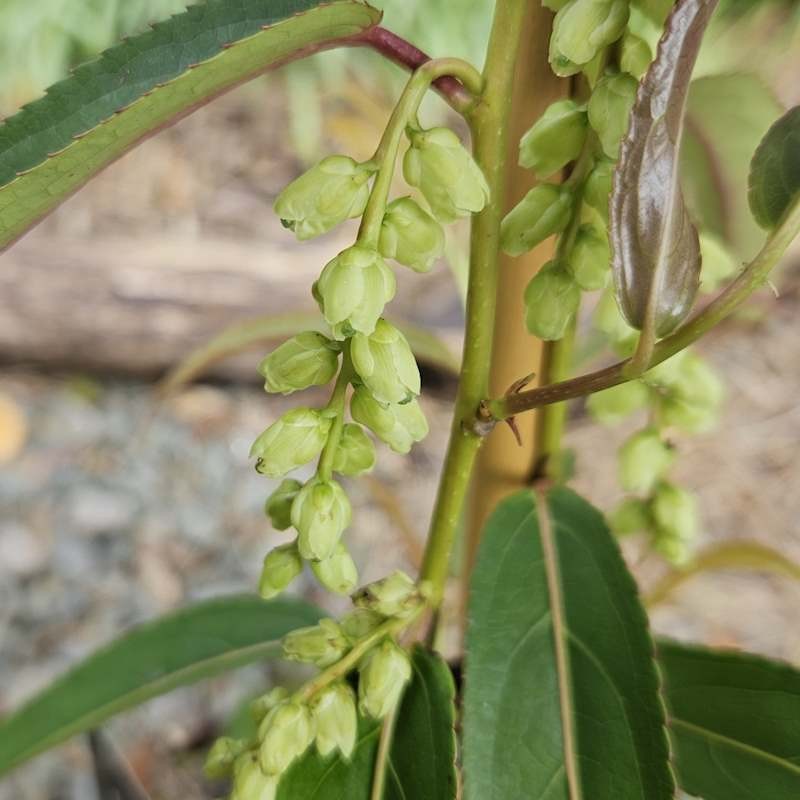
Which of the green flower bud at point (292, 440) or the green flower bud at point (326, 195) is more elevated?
the green flower bud at point (326, 195)

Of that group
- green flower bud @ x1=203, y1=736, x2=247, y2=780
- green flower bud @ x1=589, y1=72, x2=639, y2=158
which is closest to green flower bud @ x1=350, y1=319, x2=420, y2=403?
green flower bud @ x1=589, y1=72, x2=639, y2=158

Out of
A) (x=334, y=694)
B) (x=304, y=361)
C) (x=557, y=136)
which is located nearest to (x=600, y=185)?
(x=557, y=136)

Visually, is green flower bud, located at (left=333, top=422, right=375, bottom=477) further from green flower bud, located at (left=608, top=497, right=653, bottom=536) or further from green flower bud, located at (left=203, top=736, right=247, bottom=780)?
green flower bud, located at (left=608, top=497, right=653, bottom=536)

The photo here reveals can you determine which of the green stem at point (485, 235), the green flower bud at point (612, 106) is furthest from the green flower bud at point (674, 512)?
the green flower bud at point (612, 106)

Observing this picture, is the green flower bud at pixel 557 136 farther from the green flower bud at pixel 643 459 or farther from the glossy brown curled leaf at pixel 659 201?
the green flower bud at pixel 643 459

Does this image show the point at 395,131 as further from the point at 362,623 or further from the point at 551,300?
the point at 362,623

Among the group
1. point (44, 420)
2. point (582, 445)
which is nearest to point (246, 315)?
point (44, 420)

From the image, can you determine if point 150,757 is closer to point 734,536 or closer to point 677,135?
point 734,536
